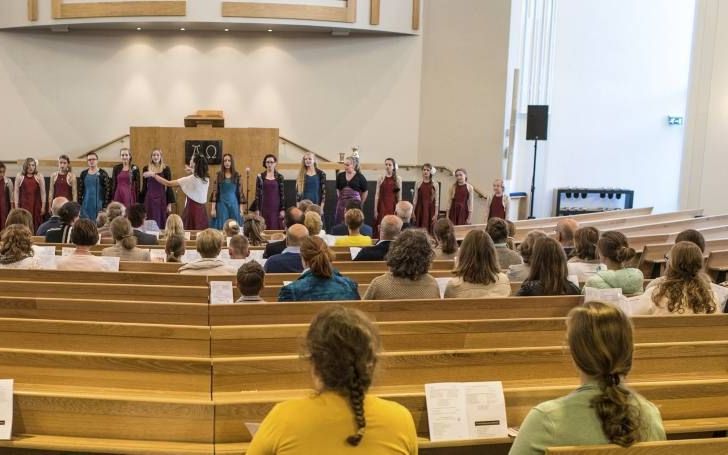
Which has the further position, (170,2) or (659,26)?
(659,26)

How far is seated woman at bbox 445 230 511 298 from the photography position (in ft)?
13.8

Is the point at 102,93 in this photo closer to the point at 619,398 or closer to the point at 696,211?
the point at 696,211

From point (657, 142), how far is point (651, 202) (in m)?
1.17

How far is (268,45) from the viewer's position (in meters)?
13.6

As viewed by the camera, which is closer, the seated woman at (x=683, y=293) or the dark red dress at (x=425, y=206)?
the seated woman at (x=683, y=293)

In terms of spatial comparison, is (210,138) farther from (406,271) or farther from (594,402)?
(594,402)

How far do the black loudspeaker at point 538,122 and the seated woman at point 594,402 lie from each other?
11.4 metres

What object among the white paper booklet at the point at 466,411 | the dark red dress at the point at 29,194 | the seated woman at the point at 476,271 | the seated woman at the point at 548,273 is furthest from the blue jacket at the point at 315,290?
the dark red dress at the point at 29,194

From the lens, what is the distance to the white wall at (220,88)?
44.2ft

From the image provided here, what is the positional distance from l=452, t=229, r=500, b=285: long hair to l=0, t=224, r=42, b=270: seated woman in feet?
8.92

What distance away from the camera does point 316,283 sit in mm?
3906

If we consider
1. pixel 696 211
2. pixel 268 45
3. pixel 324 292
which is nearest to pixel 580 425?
pixel 324 292

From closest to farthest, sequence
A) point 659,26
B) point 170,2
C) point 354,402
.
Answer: point 354,402 < point 170,2 < point 659,26

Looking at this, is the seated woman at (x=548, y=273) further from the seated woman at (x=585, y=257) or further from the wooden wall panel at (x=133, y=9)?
the wooden wall panel at (x=133, y=9)
